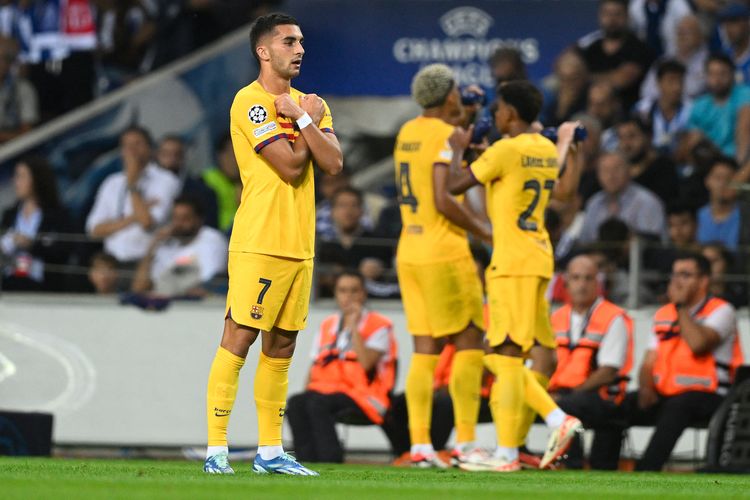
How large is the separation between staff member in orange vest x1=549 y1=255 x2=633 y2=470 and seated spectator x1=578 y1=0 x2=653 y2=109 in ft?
13.1

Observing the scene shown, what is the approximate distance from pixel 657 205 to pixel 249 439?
427 centimetres

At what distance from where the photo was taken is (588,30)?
16734 millimetres

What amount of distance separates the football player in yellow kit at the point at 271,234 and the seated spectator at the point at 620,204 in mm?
6573

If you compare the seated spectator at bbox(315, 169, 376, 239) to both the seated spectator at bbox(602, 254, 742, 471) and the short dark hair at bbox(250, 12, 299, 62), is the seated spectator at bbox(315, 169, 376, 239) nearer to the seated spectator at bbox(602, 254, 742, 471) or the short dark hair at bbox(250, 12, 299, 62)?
the seated spectator at bbox(602, 254, 742, 471)

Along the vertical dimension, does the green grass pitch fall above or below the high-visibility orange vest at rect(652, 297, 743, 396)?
below

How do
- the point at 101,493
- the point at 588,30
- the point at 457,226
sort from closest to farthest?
the point at 101,493, the point at 457,226, the point at 588,30

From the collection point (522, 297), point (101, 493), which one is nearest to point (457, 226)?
point (522, 297)

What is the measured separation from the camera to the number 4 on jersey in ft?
35.4

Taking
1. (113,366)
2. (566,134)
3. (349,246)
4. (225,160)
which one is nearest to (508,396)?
(566,134)

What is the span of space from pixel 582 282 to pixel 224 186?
16.4ft

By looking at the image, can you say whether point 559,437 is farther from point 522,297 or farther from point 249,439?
point 249,439

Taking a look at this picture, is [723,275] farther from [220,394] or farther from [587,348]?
[220,394]

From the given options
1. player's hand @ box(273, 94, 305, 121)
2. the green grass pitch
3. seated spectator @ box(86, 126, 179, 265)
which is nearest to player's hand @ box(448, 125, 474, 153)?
the green grass pitch

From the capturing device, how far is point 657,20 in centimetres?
1620
